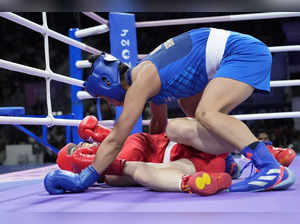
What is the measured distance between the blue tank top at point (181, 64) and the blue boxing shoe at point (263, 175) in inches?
13.3

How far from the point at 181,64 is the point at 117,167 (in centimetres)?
40

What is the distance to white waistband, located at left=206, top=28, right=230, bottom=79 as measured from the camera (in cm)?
131

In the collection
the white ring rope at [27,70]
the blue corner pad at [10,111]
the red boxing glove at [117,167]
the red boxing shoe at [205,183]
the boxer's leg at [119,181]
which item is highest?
the white ring rope at [27,70]

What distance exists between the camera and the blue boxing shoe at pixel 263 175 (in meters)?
1.09

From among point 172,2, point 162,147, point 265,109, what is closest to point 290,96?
point 265,109

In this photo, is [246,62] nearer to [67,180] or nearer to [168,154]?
[168,154]

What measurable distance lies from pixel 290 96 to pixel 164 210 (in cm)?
559

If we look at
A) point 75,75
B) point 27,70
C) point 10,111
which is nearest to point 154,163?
point 27,70

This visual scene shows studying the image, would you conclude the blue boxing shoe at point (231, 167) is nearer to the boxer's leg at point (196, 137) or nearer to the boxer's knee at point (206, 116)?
the boxer's leg at point (196, 137)

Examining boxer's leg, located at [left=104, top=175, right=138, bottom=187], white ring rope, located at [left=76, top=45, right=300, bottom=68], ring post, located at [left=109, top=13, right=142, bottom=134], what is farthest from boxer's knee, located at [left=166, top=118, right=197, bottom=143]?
white ring rope, located at [left=76, top=45, right=300, bottom=68]

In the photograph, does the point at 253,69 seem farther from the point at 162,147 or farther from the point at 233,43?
the point at 162,147

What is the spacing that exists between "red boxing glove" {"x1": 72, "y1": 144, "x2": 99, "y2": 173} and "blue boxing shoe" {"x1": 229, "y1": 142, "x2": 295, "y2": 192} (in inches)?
20.0

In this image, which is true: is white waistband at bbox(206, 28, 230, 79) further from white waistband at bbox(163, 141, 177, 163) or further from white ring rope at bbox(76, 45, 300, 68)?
white ring rope at bbox(76, 45, 300, 68)

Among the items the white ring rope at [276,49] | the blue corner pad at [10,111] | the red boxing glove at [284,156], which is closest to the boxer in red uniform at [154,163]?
the red boxing glove at [284,156]
